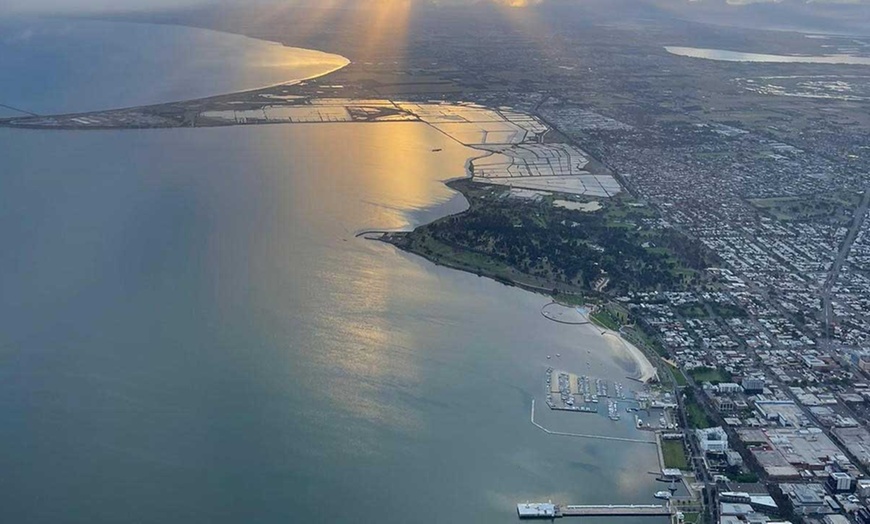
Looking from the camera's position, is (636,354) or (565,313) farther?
(565,313)

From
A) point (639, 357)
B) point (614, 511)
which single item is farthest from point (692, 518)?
point (639, 357)

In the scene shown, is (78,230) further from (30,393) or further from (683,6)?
(683,6)

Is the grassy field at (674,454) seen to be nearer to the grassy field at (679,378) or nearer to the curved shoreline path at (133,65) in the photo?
the grassy field at (679,378)

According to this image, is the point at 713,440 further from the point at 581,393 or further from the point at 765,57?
the point at 765,57

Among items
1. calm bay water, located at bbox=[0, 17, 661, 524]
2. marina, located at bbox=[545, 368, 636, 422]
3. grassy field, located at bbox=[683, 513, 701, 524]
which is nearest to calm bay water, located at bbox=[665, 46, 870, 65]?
calm bay water, located at bbox=[0, 17, 661, 524]

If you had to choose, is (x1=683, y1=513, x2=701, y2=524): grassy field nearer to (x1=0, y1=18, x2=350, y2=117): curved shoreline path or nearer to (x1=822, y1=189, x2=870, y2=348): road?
(x1=822, y1=189, x2=870, y2=348): road

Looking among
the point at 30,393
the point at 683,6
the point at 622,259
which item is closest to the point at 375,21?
the point at 683,6

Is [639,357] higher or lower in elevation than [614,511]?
higher
